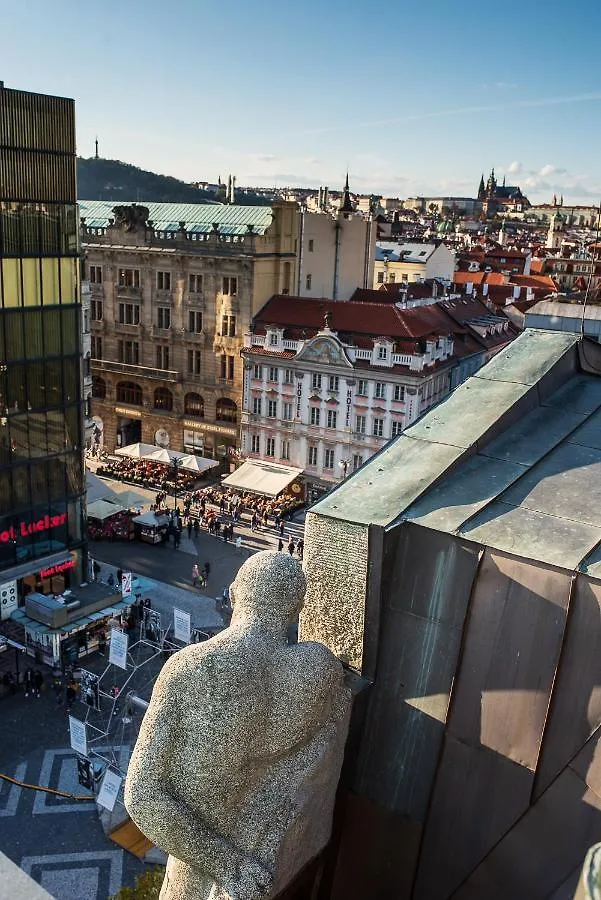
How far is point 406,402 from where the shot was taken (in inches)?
2089

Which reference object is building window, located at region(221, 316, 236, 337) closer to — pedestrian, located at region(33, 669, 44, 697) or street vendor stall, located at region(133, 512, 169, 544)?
street vendor stall, located at region(133, 512, 169, 544)

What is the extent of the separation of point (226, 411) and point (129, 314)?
37.2 feet

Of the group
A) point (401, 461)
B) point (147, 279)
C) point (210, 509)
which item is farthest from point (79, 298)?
point (401, 461)

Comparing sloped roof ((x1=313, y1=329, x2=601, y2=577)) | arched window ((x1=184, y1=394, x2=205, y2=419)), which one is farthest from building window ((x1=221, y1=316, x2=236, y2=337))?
sloped roof ((x1=313, y1=329, x2=601, y2=577))

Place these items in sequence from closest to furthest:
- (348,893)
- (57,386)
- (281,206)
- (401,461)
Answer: (348,893)
(401,461)
(57,386)
(281,206)

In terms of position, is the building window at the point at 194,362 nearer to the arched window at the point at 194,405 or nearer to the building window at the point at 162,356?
the arched window at the point at 194,405

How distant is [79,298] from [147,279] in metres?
26.4

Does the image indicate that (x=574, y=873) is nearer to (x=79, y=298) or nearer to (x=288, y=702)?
(x=288, y=702)

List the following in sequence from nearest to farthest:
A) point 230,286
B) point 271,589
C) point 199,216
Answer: point 271,589
point 230,286
point 199,216

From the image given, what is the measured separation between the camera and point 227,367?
62000 millimetres

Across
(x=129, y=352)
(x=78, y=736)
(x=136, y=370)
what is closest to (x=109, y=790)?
(x=78, y=736)

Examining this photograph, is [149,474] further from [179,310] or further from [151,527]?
[179,310]

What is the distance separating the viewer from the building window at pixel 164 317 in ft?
212

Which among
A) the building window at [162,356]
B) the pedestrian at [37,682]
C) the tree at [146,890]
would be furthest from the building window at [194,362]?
the tree at [146,890]
